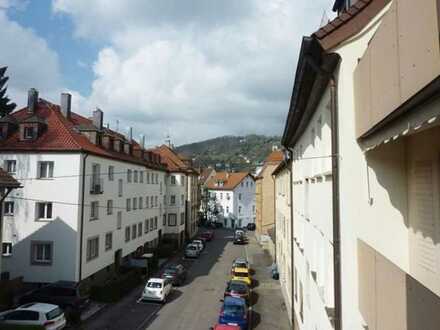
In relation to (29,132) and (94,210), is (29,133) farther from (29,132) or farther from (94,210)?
(94,210)

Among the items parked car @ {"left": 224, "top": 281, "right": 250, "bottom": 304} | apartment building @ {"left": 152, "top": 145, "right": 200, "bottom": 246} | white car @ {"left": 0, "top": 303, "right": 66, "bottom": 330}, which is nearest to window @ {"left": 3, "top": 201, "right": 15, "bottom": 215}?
white car @ {"left": 0, "top": 303, "right": 66, "bottom": 330}

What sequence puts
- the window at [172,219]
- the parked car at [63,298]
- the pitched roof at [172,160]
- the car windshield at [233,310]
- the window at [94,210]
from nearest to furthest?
the car windshield at [233,310] < the parked car at [63,298] < the window at [94,210] < the window at [172,219] < the pitched roof at [172,160]

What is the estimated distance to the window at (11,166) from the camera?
79.5 feet

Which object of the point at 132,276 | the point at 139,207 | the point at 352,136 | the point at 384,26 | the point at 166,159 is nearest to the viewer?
the point at 384,26

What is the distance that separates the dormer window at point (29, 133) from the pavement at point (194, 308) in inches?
475

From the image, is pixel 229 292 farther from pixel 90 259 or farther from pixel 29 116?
pixel 29 116

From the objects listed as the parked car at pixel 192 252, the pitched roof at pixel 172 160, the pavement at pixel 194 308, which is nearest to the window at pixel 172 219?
the pitched roof at pixel 172 160

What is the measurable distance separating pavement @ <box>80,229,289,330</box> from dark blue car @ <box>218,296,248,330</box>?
1.53 meters

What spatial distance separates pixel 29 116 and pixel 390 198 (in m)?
26.2

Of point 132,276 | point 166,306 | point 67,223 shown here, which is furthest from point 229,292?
point 67,223

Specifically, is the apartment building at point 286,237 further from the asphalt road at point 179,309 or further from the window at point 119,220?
the window at point 119,220

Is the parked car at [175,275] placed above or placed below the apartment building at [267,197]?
below

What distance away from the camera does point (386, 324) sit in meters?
3.96

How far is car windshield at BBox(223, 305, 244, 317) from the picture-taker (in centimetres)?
1914
